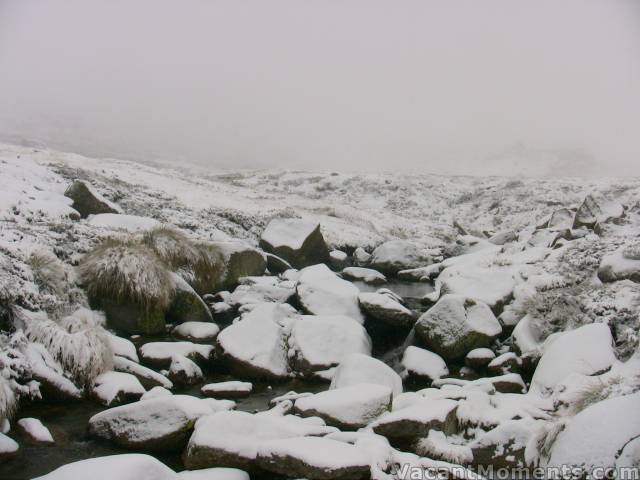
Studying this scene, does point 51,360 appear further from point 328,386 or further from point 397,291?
point 397,291

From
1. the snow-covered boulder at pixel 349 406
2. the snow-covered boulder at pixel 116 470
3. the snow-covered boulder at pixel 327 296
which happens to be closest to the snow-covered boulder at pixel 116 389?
the snow-covered boulder at pixel 116 470

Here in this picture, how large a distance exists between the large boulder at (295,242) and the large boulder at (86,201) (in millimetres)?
5288

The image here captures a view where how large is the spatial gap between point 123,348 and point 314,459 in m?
4.57

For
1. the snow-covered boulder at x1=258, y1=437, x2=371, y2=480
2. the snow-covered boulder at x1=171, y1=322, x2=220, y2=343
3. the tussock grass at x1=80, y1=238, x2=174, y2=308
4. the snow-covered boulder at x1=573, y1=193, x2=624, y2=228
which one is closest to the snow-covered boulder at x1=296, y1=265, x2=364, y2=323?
the snow-covered boulder at x1=171, y1=322, x2=220, y2=343

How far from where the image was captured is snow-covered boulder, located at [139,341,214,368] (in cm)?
788

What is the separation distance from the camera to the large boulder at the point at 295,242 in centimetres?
1611

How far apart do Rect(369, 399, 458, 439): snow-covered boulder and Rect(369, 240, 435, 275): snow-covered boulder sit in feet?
37.2

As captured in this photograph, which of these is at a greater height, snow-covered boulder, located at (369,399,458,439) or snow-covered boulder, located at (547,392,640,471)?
snow-covered boulder, located at (547,392,640,471)

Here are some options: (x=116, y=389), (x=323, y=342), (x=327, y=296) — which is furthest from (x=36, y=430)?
(x=327, y=296)

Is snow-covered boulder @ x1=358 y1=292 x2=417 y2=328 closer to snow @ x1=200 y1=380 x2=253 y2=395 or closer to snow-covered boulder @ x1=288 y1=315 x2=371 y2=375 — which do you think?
snow-covered boulder @ x1=288 y1=315 x2=371 y2=375

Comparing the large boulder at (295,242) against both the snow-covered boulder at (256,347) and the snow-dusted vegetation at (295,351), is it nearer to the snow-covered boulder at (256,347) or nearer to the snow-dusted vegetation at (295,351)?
the snow-dusted vegetation at (295,351)

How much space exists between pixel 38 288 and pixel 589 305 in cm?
1072

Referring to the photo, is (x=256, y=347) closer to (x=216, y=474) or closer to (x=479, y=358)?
(x=216, y=474)

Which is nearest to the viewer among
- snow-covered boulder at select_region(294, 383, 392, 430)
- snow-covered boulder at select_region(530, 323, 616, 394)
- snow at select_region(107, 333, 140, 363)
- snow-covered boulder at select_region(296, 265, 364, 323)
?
snow-covered boulder at select_region(294, 383, 392, 430)
